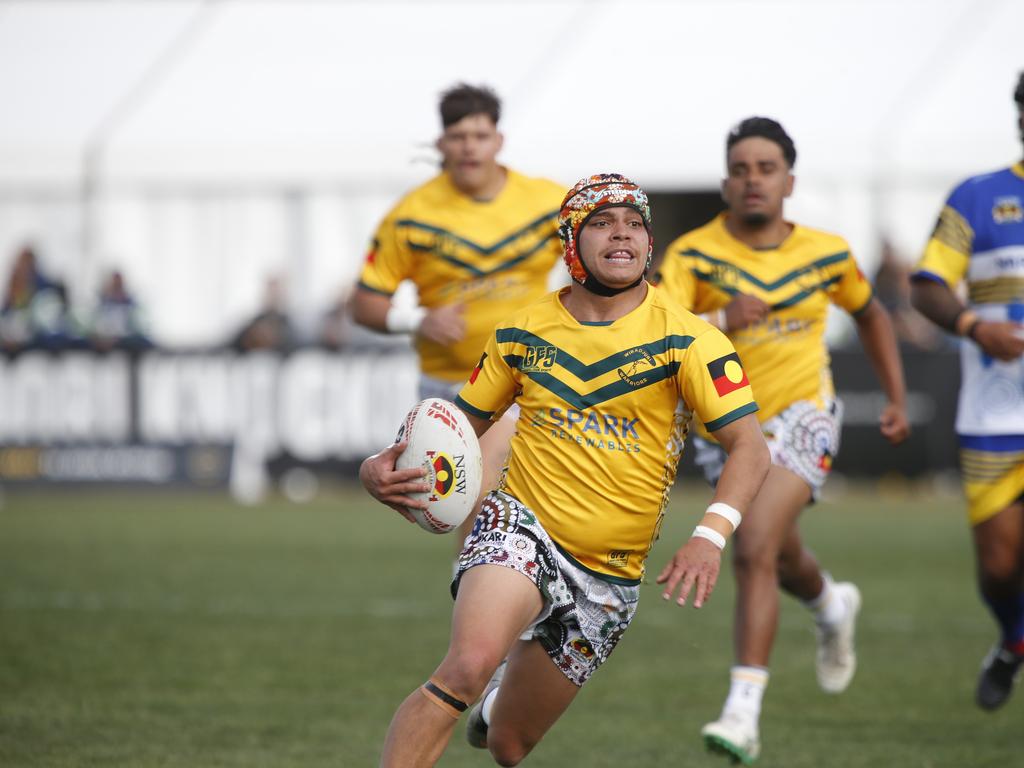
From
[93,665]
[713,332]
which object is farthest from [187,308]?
[713,332]

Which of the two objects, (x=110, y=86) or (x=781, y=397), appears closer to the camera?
(x=781, y=397)

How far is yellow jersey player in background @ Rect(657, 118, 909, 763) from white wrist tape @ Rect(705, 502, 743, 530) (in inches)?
80.8

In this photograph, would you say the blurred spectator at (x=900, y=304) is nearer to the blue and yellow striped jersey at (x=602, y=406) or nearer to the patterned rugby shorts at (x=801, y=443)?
the patterned rugby shorts at (x=801, y=443)

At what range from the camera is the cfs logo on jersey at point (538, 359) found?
564 centimetres

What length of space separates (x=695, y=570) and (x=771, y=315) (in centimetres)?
280

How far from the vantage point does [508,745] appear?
588cm

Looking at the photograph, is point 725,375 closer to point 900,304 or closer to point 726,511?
point 726,511

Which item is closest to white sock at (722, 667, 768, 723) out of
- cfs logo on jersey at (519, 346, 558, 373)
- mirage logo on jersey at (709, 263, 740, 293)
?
mirage logo on jersey at (709, 263, 740, 293)

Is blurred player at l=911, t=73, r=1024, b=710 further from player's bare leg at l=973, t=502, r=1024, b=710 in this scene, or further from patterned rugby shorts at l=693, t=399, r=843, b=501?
patterned rugby shorts at l=693, t=399, r=843, b=501

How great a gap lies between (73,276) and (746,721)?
17996 mm

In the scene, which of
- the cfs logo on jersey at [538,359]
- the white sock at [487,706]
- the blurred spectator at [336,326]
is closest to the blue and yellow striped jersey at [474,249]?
the white sock at [487,706]

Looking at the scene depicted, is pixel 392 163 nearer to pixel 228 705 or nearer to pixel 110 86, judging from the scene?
pixel 110 86

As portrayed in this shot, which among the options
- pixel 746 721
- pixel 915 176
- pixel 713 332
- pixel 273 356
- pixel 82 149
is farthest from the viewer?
pixel 82 149

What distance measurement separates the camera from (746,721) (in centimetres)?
692
